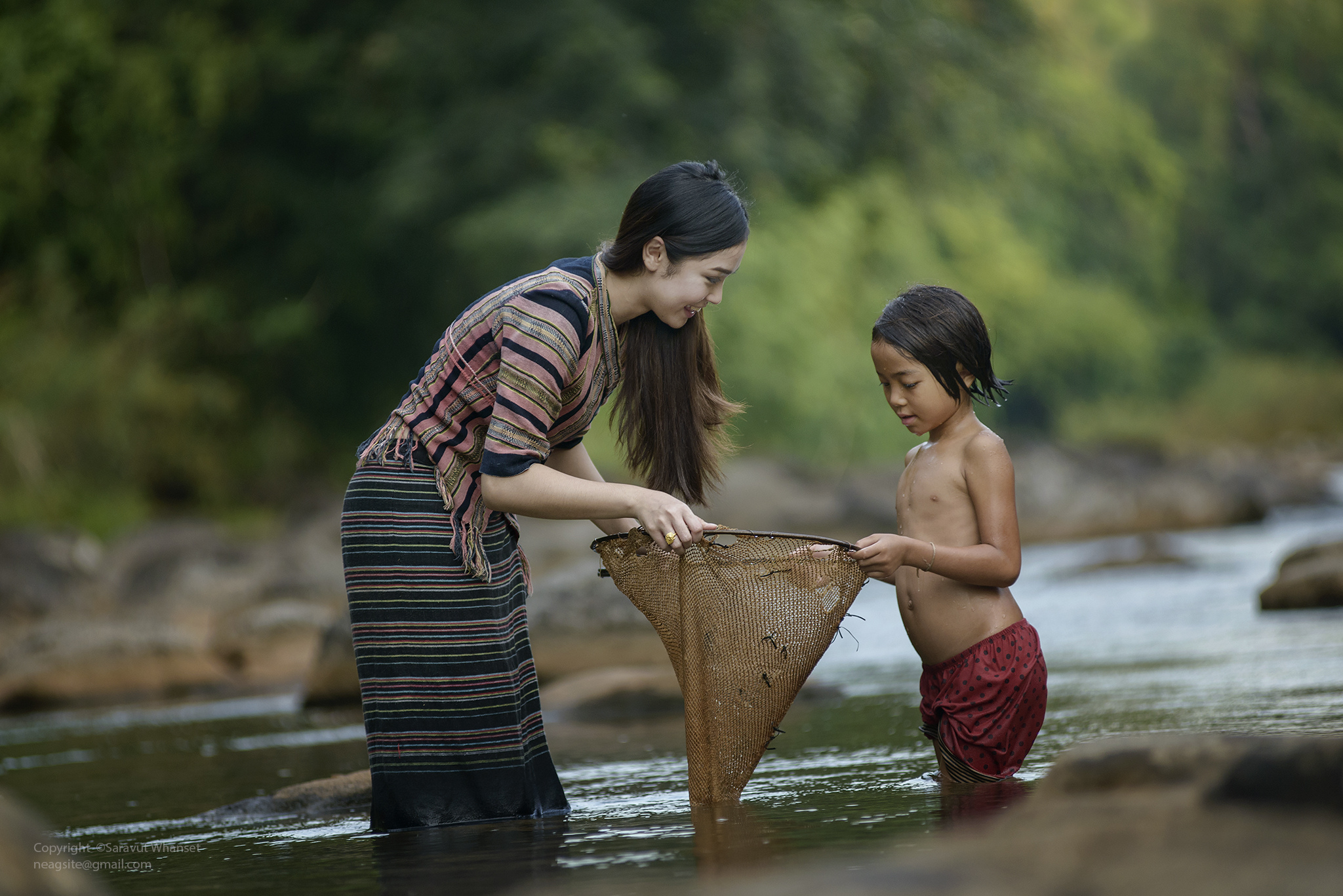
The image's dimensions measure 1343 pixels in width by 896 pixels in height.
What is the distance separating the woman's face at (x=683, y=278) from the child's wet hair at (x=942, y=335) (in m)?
0.46

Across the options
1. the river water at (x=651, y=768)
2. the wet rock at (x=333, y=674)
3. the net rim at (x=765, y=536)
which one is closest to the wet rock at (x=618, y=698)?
the river water at (x=651, y=768)

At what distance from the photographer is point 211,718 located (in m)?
6.80

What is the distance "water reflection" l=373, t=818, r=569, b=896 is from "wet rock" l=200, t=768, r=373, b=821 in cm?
66

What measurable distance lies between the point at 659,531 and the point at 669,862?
60 centimetres

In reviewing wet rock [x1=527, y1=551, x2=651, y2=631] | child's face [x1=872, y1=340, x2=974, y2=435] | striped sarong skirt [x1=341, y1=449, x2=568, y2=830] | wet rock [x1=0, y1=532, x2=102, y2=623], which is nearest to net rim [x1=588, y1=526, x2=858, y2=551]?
striped sarong skirt [x1=341, y1=449, x2=568, y2=830]

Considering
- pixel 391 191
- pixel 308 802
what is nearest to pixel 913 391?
pixel 308 802

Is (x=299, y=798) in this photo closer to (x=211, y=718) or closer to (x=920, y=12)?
(x=211, y=718)

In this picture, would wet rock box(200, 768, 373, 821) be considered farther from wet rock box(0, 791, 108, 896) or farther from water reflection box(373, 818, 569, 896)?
wet rock box(0, 791, 108, 896)

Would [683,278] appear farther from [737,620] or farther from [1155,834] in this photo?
[1155,834]

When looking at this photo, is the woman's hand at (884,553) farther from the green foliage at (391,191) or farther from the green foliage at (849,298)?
the green foliage at (849,298)

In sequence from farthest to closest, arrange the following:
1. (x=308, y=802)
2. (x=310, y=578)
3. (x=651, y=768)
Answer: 1. (x=310, y=578)
2. (x=651, y=768)
3. (x=308, y=802)

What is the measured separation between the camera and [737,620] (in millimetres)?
2928

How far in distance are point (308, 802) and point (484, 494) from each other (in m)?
1.26

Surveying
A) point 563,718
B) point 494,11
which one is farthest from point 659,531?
point 494,11
